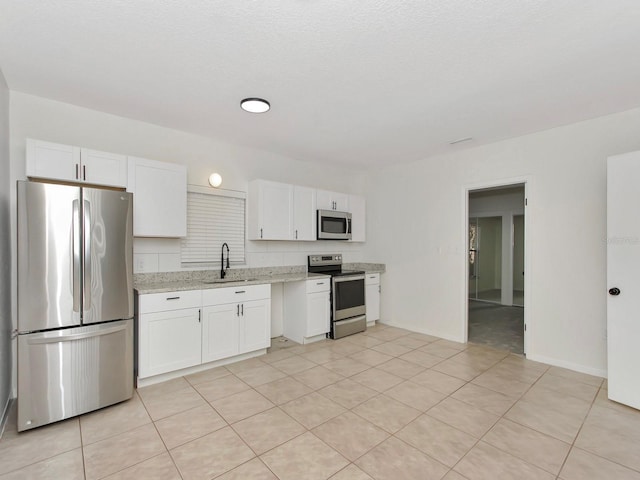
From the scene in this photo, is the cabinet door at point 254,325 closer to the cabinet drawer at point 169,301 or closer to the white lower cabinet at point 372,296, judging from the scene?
the cabinet drawer at point 169,301

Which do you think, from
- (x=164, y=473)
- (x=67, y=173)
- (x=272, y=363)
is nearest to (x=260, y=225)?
(x=272, y=363)

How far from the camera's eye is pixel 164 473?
1827 mm

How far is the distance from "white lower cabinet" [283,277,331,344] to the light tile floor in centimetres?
89

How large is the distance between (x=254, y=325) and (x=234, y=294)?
0.47 m

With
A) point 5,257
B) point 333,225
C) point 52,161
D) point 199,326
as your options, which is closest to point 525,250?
point 333,225

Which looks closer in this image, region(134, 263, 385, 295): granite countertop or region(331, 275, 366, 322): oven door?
region(134, 263, 385, 295): granite countertop

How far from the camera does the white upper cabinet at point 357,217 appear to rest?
5.23 m

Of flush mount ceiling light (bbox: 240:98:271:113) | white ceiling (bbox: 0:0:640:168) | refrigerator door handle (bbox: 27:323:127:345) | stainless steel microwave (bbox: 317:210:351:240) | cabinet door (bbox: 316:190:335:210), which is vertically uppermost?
white ceiling (bbox: 0:0:640:168)

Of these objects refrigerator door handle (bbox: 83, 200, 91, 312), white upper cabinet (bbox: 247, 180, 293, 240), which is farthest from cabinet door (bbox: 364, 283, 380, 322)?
refrigerator door handle (bbox: 83, 200, 91, 312)

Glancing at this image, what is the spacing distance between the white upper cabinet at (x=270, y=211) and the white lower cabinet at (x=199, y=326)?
2.65 feet

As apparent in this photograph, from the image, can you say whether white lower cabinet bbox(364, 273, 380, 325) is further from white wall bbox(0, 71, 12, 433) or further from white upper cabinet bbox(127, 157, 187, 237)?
white wall bbox(0, 71, 12, 433)

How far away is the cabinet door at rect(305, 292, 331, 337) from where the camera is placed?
165 inches

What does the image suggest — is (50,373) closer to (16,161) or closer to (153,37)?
(16,161)

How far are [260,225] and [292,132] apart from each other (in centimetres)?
124
